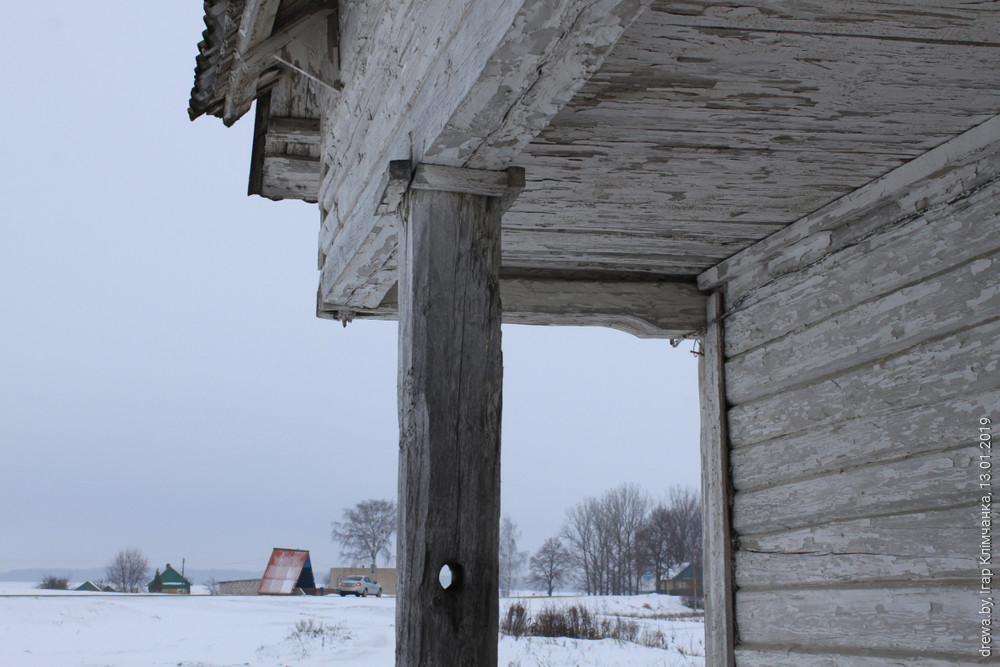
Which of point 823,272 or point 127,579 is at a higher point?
point 823,272

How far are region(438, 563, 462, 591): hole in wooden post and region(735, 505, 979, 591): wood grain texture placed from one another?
1772 millimetres

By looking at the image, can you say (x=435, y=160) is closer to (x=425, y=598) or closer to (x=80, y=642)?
(x=425, y=598)

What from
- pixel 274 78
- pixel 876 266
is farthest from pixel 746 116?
pixel 274 78

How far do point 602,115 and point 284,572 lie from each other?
2775 centimetres

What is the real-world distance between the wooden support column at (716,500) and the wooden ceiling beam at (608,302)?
0.13 m

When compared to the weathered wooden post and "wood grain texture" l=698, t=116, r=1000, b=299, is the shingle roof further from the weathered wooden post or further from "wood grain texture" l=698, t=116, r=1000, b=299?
"wood grain texture" l=698, t=116, r=1000, b=299

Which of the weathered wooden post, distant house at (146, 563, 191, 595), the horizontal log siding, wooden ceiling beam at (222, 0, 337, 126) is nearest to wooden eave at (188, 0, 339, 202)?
wooden ceiling beam at (222, 0, 337, 126)

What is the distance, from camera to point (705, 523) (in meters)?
4.49

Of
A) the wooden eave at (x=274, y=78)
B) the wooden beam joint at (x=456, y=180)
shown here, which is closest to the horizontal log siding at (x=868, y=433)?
the wooden beam joint at (x=456, y=180)

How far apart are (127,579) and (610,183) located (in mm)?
62406

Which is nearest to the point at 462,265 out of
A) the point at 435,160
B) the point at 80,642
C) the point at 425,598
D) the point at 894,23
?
the point at 435,160

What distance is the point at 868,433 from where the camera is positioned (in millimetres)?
3482

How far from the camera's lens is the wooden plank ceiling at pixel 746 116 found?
7.93 feet

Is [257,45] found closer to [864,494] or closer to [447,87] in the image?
[447,87]
